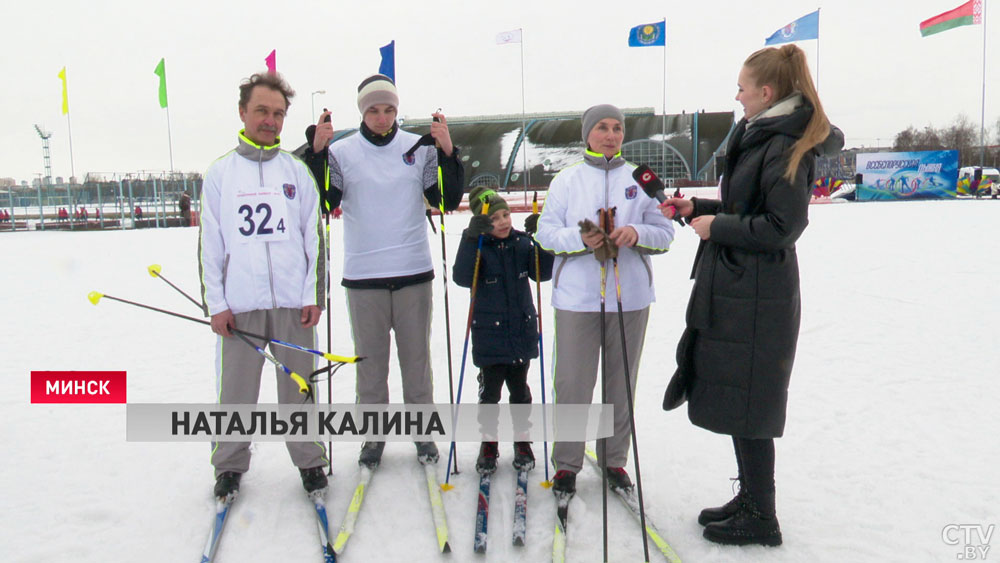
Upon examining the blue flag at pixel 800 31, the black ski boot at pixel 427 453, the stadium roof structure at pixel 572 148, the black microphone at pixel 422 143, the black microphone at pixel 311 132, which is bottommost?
the black ski boot at pixel 427 453

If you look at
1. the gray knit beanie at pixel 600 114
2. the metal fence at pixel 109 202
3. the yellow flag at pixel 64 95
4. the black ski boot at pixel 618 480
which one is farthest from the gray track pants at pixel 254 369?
the yellow flag at pixel 64 95

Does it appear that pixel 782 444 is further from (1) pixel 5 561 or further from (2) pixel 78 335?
(2) pixel 78 335

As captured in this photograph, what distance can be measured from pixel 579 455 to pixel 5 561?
8.06 ft

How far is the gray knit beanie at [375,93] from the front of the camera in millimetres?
3203

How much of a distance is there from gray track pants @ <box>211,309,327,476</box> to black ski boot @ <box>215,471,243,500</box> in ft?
0.09

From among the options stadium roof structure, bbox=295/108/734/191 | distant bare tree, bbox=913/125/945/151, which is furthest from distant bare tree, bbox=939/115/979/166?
stadium roof structure, bbox=295/108/734/191

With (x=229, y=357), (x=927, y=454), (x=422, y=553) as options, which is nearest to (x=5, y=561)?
(x=229, y=357)

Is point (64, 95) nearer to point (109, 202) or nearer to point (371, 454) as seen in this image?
point (109, 202)

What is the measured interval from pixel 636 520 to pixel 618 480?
247mm

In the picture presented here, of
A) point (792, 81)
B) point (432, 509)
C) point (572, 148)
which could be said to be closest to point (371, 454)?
point (432, 509)

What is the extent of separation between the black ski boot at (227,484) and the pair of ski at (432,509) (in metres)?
0.56

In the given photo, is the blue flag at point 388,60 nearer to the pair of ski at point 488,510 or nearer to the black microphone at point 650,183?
the black microphone at point 650,183

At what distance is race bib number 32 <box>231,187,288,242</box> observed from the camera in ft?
9.49

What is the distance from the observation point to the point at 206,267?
2879mm
